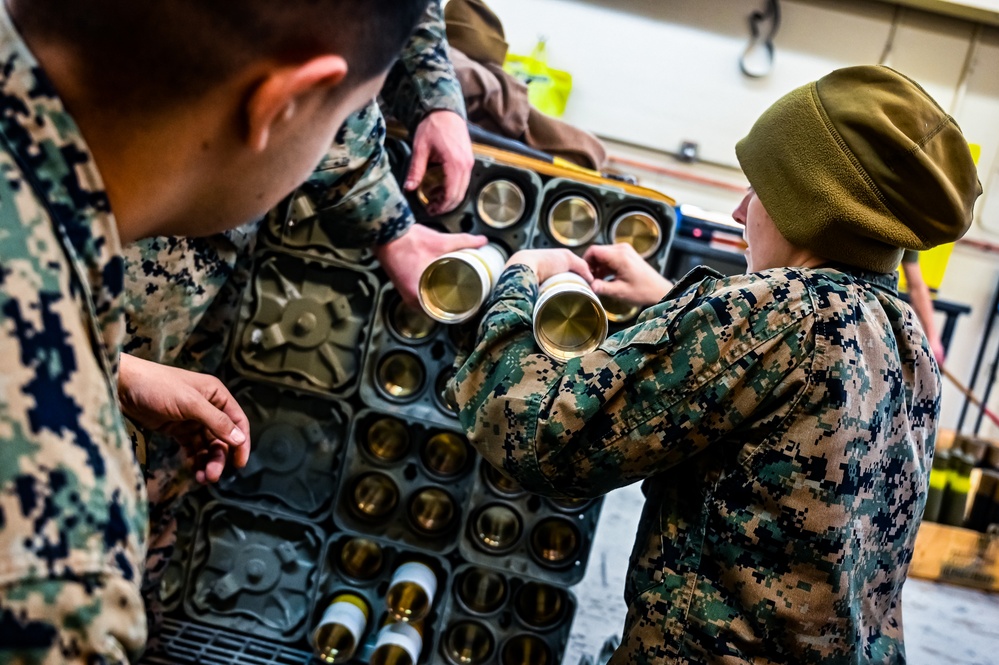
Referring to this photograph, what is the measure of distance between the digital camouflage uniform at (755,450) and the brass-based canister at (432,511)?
75cm

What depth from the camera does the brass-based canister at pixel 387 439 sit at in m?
2.03

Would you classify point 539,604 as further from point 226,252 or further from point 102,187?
point 102,187

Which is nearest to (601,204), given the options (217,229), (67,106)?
(217,229)

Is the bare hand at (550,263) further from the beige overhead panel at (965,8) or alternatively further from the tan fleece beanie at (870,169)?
the beige overhead panel at (965,8)

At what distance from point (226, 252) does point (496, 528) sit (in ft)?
3.08

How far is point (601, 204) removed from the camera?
196 cm

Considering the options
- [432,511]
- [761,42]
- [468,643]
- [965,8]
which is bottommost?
[468,643]

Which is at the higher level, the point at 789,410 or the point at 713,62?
the point at 713,62

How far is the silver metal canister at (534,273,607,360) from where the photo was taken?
55.4 inches

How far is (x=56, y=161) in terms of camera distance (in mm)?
585

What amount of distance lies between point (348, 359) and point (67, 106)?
141 centimetres

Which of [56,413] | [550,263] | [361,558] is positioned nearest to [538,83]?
[550,263]

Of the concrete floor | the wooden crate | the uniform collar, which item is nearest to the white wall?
the wooden crate

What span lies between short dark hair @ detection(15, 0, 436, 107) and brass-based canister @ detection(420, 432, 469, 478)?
1.49m
